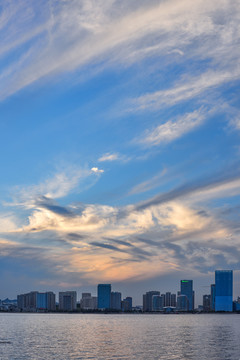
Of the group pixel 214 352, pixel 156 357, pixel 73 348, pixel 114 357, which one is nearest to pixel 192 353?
pixel 214 352

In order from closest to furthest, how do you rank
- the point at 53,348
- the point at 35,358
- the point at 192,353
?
1. the point at 35,358
2. the point at 192,353
3. the point at 53,348

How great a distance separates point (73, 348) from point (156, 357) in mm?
28235

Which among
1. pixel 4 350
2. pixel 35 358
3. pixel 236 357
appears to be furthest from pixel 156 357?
pixel 4 350

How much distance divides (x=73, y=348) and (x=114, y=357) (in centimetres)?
2253

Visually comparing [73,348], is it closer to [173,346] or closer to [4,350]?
[4,350]

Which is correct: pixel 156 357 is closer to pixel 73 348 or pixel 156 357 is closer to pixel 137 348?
pixel 137 348

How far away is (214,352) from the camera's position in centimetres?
10400

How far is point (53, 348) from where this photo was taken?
11169 cm

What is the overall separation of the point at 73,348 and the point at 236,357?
4256cm

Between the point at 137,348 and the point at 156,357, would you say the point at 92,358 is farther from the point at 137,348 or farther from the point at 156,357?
the point at 137,348

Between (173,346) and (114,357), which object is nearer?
(114,357)

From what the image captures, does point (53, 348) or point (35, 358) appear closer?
point (35, 358)

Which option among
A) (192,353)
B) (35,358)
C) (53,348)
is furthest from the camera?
(53,348)

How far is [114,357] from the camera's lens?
9338 cm
